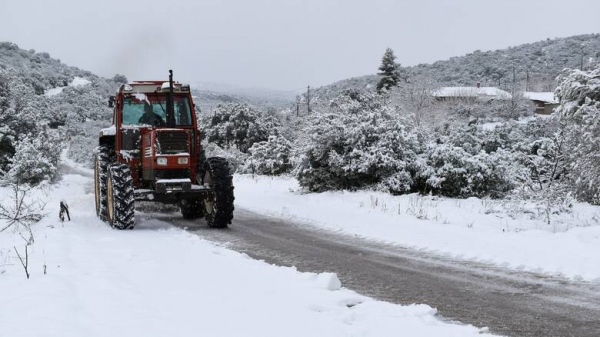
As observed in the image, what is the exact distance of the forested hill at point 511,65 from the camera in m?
86.4

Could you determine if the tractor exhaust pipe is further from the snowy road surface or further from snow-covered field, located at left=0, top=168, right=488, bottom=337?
snow-covered field, located at left=0, top=168, right=488, bottom=337

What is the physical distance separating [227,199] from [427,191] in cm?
741

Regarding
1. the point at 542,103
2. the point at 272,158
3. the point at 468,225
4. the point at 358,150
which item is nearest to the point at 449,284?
the point at 468,225

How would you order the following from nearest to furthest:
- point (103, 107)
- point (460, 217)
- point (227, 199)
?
point (227, 199) < point (460, 217) < point (103, 107)

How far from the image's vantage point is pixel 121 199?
1005cm

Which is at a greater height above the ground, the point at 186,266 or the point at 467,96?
the point at 467,96

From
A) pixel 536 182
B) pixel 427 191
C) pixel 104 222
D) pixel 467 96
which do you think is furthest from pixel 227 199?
pixel 467 96

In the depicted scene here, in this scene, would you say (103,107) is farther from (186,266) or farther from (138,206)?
(186,266)

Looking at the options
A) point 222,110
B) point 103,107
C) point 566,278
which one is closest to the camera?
point 566,278

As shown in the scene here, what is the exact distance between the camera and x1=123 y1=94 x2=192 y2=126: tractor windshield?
11.4 metres

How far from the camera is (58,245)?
25.7 ft

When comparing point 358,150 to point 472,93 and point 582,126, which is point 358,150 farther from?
point 472,93

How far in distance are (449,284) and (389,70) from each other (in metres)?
53.2

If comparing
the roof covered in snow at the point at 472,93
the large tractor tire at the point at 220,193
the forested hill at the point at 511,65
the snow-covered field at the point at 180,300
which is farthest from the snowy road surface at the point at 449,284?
the forested hill at the point at 511,65
